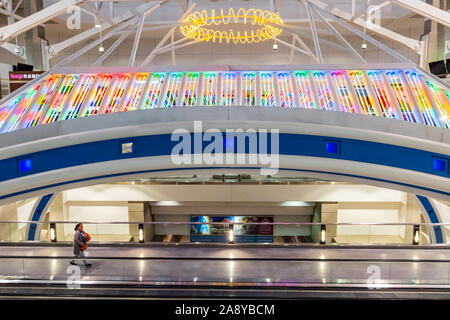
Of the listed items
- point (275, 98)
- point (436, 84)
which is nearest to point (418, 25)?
point (436, 84)

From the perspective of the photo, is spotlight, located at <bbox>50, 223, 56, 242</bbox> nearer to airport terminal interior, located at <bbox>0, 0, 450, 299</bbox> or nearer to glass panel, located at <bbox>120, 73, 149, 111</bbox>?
airport terminal interior, located at <bbox>0, 0, 450, 299</bbox>

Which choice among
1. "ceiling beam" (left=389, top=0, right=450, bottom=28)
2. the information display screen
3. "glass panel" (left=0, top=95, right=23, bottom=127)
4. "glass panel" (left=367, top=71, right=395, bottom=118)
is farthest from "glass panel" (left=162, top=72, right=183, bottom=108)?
"ceiling beam" (left=389, top=0, right=450, bottom=28)

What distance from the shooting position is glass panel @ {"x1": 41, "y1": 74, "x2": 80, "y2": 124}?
6.83 m

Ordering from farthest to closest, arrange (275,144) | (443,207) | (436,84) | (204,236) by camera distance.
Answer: (443,207)
(204,236)
(436,84)
(275,144)

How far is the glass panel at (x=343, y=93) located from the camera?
22.0ft

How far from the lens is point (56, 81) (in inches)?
301

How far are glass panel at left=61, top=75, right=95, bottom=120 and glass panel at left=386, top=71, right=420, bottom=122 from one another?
5.93 metres

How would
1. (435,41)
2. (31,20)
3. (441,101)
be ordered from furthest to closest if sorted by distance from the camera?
(435,41) < (31,20) < (441,101)

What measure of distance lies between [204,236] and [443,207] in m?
8.75

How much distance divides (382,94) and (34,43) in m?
13.8

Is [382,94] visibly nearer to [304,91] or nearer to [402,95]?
[402,95]

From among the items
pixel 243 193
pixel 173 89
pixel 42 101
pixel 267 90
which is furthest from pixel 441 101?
pixel 243 193

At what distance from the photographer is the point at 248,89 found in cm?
712
